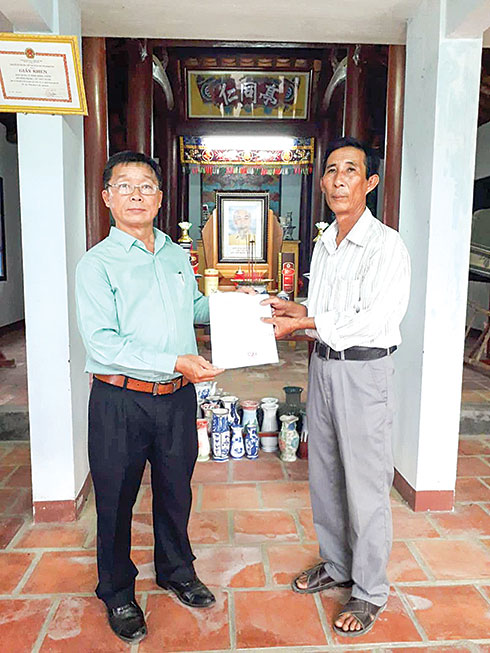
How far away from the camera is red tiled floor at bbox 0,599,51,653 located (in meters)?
1.85

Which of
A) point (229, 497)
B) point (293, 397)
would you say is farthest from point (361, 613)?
point (293, 397)

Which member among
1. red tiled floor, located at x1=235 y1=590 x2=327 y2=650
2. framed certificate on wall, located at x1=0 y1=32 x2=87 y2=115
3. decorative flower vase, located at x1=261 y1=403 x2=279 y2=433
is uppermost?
framed certificate on wall, located at x1=0 y1=32 x2=87 y2=115

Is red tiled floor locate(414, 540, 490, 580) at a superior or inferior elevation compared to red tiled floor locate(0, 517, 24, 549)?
superior

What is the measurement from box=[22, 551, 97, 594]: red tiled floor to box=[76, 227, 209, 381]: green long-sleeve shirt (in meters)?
0.97

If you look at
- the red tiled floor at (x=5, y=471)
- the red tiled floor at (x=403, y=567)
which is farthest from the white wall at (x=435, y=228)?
the red tiled floor at (x=5, y=471)

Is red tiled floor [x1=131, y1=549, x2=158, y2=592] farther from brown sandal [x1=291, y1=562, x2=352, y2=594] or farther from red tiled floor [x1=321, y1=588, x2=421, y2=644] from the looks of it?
red tiled floor [x1=321, y1=588, x2=421, y2=644]

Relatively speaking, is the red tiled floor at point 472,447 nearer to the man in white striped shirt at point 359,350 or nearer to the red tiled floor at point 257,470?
the red tiled floor at point 257,470

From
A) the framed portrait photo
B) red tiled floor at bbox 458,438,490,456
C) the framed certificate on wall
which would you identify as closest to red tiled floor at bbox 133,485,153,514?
the framed certificate on wall

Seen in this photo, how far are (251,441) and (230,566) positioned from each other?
1222mm

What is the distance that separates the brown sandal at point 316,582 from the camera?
2.12 meters

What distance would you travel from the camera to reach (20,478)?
3.19m

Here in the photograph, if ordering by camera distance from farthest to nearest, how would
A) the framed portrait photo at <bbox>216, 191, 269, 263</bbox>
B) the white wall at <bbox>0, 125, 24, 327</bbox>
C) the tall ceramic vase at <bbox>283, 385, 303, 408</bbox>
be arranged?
the framed portrait photo at <bbox>216, 191, 269, 263</bbox> < the white wall at <bbox>0, 125, 24, 327</bbox> < the tall ceramic vase at <bbox>283, 385, 303, 408</bbox>

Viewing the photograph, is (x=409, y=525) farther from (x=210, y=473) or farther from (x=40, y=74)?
(x=40, y=74)

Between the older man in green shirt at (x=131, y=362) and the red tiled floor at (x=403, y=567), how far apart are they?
85 centimetres
